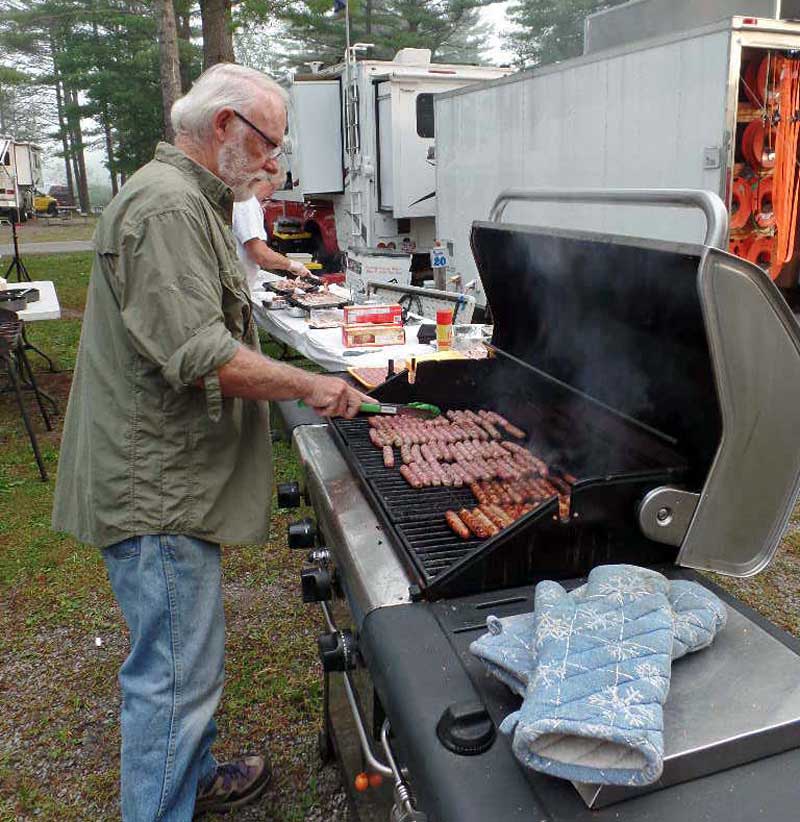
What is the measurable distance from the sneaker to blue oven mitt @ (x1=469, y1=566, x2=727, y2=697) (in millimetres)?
1565

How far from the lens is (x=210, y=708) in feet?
6.58

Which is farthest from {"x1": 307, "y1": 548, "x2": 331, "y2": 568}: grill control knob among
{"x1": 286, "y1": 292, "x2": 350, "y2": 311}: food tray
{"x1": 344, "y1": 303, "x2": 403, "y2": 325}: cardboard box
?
{"x1": 286, "y1": 292, "x2": 350, "y2": 311}: food tray

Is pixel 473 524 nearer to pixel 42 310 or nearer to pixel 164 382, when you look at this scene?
pixel 164 382

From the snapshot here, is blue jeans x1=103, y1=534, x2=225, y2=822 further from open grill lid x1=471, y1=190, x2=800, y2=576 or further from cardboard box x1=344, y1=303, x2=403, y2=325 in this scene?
cardboard box x1=344, y1=303, x2=403, y2=325

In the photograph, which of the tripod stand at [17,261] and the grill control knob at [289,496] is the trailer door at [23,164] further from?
the grill control knob at [289,496]

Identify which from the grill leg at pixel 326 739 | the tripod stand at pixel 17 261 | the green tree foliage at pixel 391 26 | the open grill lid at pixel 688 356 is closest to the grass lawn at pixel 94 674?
the grill leg at pixel 326 739

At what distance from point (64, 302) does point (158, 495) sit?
11668 mm

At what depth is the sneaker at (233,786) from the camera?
8.05ft

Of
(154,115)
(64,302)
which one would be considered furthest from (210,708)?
(154,115)

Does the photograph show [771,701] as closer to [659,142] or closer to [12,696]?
[12,696]

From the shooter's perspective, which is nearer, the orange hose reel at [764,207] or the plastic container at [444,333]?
the plastic container at [444,333]

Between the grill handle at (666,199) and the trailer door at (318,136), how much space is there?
9.48 metres

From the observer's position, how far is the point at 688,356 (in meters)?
1.71

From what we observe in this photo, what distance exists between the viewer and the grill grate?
5.57 ft
